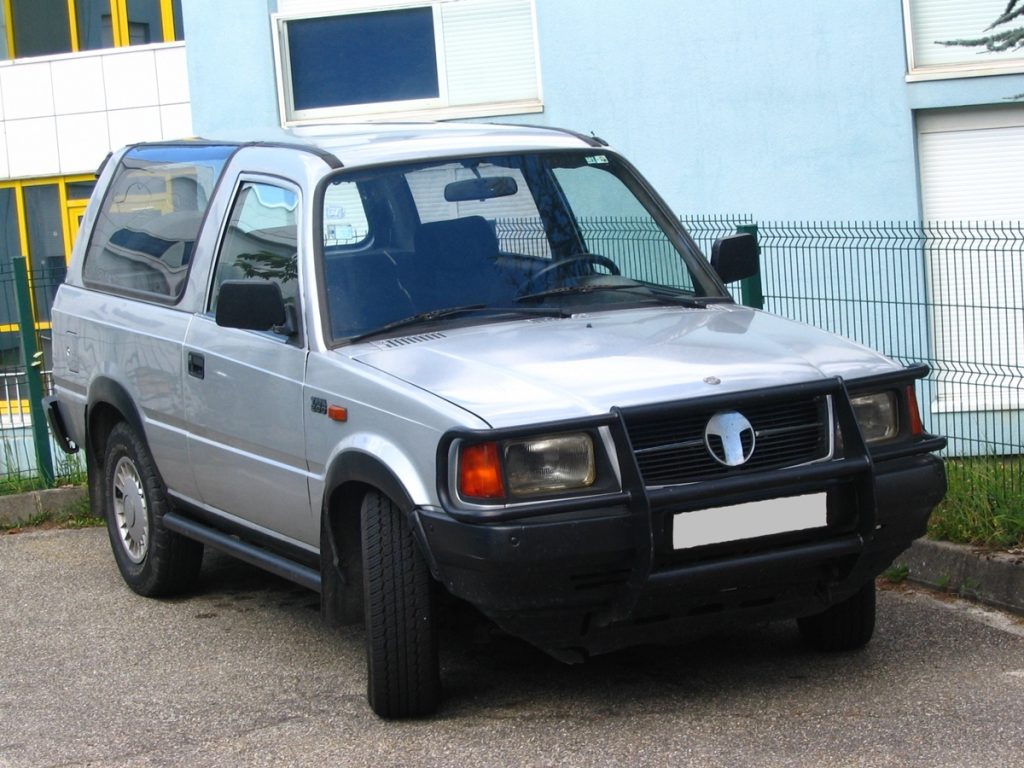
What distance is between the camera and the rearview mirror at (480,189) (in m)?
6.18

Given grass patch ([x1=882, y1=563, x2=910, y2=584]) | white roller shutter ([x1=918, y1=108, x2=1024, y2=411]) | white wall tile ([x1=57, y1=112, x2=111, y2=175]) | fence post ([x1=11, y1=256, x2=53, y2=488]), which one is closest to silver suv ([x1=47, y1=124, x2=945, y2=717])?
grass patch ([x1=882, y1=563, x2=910, y2=584])

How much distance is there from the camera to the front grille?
4953 mm

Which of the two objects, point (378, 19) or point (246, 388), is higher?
point (378, 19)

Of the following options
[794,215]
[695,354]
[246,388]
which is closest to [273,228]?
[246,388]

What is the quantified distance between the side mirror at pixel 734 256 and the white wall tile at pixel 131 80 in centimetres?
1273

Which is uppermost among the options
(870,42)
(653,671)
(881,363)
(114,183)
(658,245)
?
(870,42)

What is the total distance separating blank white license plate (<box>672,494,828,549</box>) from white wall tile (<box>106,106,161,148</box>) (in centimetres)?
1404

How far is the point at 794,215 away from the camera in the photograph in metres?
13.4

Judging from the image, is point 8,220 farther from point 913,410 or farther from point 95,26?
point 913,410

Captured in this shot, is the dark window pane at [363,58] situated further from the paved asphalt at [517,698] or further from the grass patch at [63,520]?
the paved asphalt at [517,698]

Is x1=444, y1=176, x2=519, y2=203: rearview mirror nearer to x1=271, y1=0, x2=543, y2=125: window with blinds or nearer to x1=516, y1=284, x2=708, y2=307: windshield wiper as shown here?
x1=516, y1=284, x2=708, y2=307: windshield wiper

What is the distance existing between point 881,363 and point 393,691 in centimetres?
199

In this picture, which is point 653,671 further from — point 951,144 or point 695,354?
point 951,144

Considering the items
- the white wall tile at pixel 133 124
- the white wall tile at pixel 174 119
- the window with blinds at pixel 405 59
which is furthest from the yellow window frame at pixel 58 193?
the window with blinds at pixel 405 59
